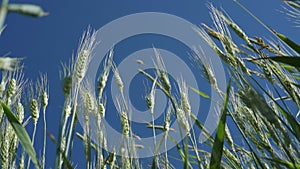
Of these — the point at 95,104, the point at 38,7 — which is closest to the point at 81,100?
the point at 95,104

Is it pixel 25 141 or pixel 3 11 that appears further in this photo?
pixel 25 141

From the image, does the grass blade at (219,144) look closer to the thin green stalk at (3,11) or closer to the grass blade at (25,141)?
the grass blade at (25,141)

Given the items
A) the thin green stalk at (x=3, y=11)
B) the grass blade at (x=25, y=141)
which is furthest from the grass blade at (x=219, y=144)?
the thin green stalk at (x=3, y=11)

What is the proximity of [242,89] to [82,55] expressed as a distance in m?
0.29

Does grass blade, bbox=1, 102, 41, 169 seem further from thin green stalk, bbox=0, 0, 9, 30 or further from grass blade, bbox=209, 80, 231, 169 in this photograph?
thin green stalk, bbox=0, 0, 9, 30

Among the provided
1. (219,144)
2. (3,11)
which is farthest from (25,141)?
(3,11)

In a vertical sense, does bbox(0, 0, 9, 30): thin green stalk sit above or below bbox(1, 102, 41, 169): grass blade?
below

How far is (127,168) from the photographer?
794mm

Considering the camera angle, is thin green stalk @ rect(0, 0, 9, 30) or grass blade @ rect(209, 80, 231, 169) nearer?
thin green stalk @ rect(0, 0, 9, 30)

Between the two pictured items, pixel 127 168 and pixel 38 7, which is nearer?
pixel 38 7

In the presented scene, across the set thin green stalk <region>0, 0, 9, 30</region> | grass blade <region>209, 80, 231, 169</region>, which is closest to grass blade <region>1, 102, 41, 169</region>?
grass blade <region>209, 80, 231, 169</region>

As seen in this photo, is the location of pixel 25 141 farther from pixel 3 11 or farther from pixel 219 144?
pixel 3 11

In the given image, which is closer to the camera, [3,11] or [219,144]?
[3,11]

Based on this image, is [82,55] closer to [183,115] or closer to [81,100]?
[81,100]
